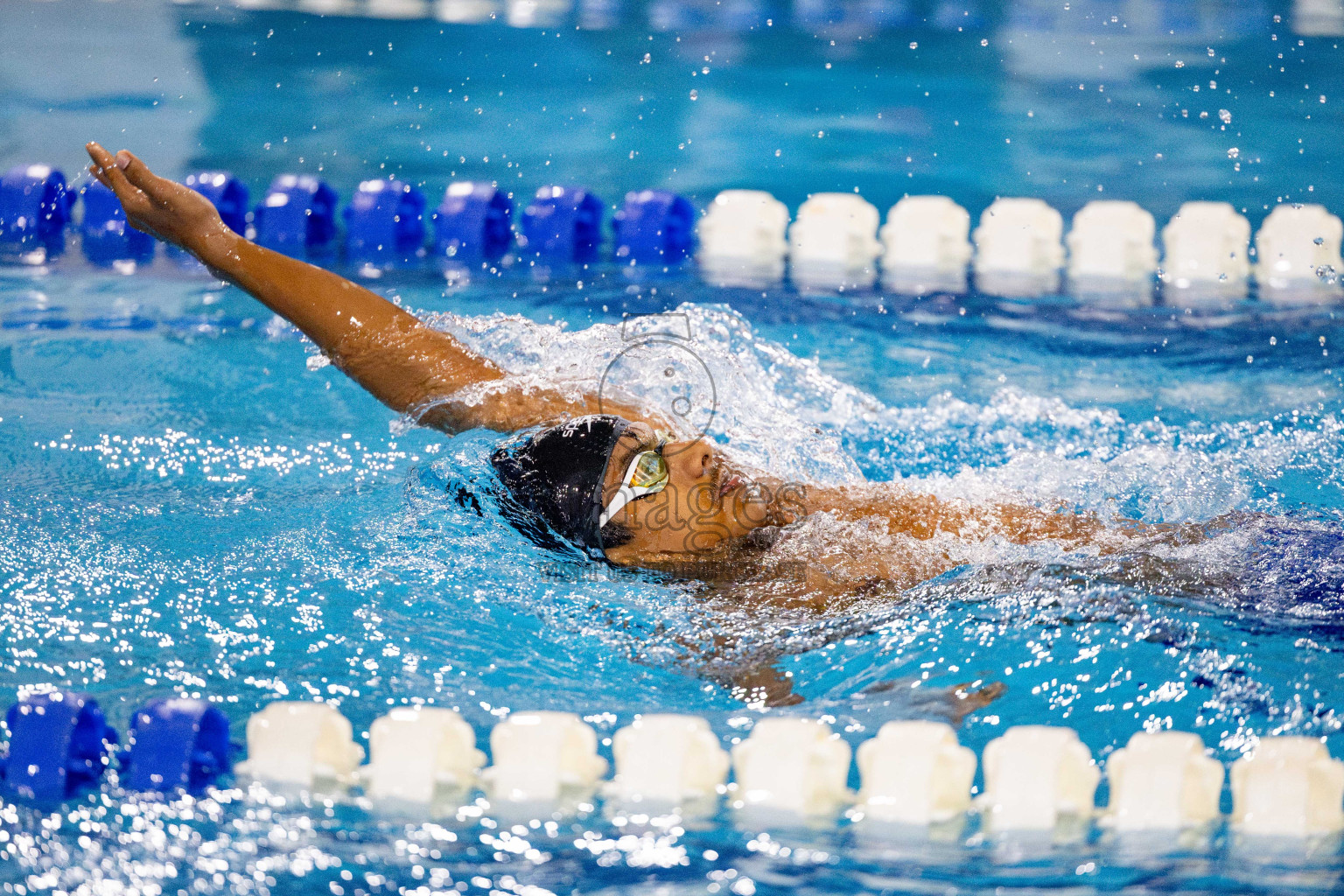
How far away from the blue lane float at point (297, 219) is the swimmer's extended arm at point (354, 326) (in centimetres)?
214

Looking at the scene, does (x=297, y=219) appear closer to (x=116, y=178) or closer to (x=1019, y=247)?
(x=116, y=178)

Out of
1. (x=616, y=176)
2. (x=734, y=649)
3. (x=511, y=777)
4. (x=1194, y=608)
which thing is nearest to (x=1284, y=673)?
(x=1194, y=608)

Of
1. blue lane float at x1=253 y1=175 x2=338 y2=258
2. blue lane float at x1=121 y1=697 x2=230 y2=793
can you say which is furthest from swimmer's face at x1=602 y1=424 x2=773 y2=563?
blue lane float at x1=253 y1=175 x2=338 y2=258

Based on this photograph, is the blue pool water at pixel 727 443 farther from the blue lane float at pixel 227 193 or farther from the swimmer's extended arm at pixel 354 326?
the blue lane float at pixel 227 193


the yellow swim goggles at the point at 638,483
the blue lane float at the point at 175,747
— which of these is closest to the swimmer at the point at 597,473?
the yellow swim goggles at the point at 638,483

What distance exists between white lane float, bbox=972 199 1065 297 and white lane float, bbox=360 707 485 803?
282cm

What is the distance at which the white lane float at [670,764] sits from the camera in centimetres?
196

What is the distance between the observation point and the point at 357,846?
188 centimetres

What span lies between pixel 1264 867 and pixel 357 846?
1.30 metres

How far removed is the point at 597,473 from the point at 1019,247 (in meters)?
2.62

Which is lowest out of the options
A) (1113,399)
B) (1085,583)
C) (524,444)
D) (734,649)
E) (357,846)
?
(357,846)

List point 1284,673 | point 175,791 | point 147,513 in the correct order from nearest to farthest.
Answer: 1. point 175,791
2. point 1284,673
3. point 147,513

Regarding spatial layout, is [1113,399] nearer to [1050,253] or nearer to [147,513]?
[1050,253]

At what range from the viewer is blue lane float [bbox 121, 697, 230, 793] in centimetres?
198
